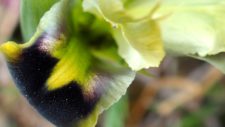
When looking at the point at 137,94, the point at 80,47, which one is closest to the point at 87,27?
the point at 80,47

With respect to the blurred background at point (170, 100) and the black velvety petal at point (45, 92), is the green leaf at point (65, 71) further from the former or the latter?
the blurred background at point (170, 100)

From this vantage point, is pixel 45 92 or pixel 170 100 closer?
pixel 45 92

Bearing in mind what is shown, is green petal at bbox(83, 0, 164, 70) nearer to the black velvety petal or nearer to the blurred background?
the black velvety petal

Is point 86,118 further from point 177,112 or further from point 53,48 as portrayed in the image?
point 177,112

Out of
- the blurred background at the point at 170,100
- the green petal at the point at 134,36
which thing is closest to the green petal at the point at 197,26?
the green petal at the point at 134,36

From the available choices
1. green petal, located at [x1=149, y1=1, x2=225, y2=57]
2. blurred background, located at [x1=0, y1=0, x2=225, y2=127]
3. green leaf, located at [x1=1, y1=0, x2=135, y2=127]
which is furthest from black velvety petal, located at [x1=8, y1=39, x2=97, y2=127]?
blurred background, located at [x1=0, y1=0, x2=225, y2=127]

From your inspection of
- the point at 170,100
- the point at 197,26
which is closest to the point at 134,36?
the point at 197,26

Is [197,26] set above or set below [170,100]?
above

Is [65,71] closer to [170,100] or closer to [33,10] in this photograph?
[33,10]
